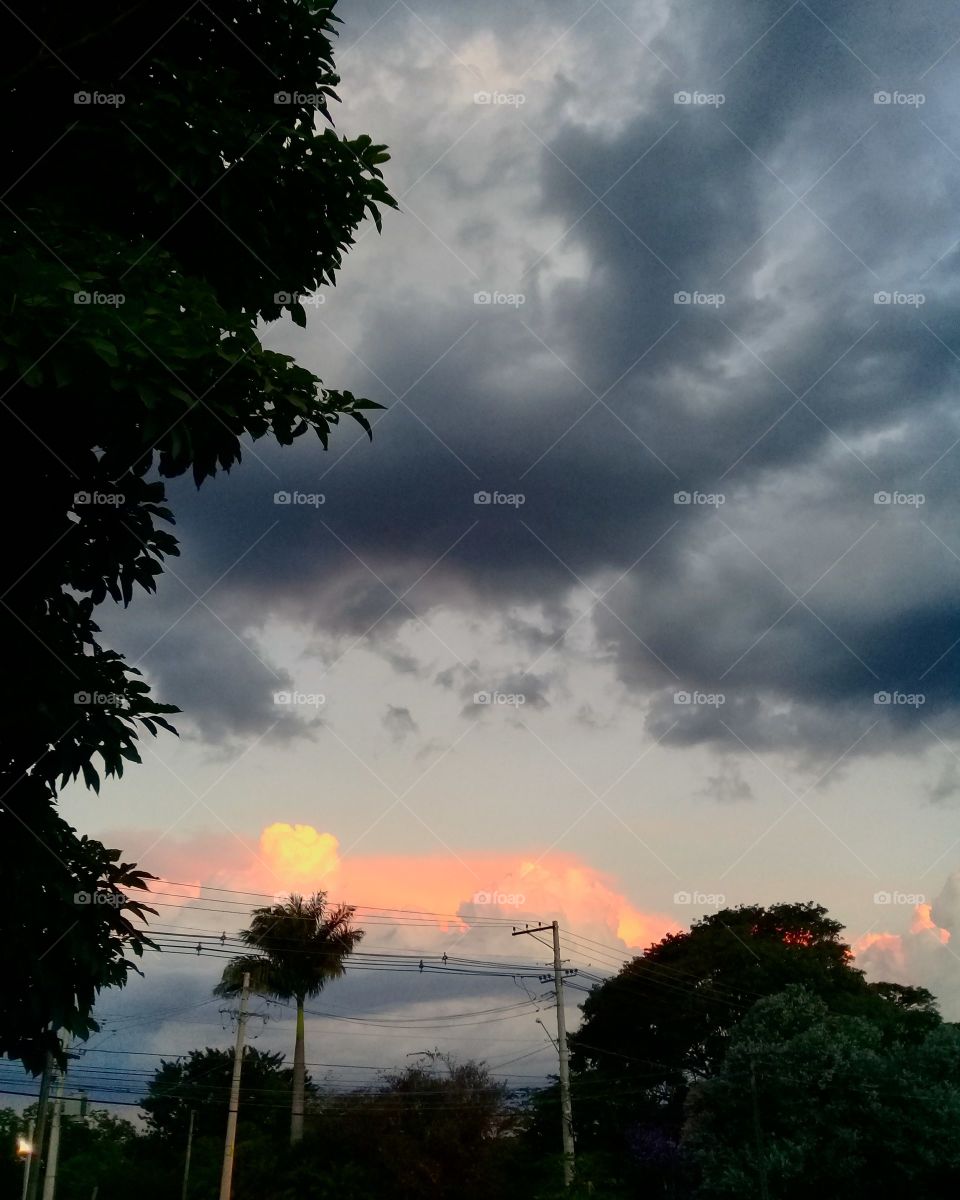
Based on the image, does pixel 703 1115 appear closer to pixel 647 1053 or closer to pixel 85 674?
pixel 647 1053

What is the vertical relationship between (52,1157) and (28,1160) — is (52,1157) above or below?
above

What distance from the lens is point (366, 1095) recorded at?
164ft
